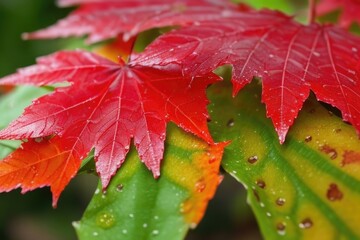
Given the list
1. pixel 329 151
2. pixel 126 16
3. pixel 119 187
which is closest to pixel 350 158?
pixel 329 151

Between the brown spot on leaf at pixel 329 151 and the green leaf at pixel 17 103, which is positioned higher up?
the green leaf at pixel 17 103

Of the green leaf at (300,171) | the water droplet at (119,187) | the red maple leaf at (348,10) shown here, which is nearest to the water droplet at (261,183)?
the green leaf at (300,171)

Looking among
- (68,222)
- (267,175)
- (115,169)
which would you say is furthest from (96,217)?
(68,222)

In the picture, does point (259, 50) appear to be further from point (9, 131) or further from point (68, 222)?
point (68, 222)

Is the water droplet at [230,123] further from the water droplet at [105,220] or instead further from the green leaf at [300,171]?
the water droplet at [105,220]

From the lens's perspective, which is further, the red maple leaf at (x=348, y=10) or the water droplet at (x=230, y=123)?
the red maple leaf at (x=348, y=10)

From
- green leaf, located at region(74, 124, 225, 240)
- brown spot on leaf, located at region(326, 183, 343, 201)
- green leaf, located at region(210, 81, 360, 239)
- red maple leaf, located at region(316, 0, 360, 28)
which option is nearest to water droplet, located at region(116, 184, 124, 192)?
green leaf, located at region(74, 124, 225, 240)

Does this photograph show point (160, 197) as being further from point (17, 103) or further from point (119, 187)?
point (17, 103)

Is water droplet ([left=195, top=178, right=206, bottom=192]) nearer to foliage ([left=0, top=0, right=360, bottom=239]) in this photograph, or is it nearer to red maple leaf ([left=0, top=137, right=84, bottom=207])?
foliage ([left=0, top=0, right=360, bottom=239])
